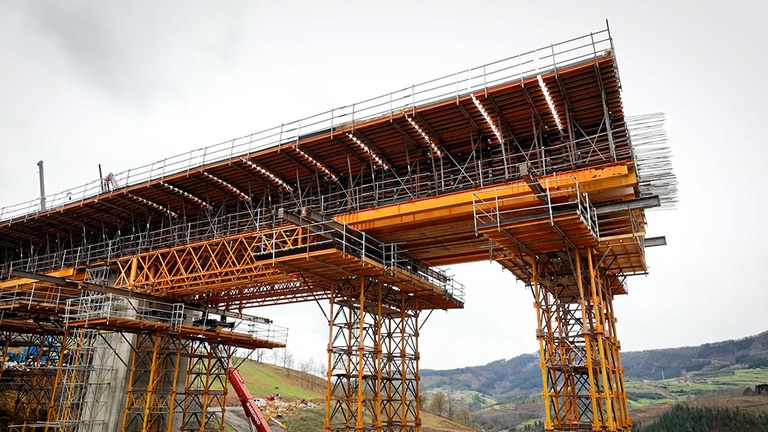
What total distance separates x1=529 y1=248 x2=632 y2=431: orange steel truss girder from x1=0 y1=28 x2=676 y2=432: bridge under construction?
0.08 meters

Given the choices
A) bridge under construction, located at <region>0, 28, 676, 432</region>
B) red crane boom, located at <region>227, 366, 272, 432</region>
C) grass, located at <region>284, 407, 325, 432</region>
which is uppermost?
bridge under construction, located at <region>0, 28, 676, 432</region>

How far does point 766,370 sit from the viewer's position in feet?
458

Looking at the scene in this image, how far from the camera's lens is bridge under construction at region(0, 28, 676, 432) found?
17.6 metres

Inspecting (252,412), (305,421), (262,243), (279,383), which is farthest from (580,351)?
(279,383)

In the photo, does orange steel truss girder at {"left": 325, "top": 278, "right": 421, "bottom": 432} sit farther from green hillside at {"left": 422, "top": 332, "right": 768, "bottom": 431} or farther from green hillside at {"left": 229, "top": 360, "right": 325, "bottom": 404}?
green hillside at {"left": 422, "top": 332, "right": 768, "bottom": 431}

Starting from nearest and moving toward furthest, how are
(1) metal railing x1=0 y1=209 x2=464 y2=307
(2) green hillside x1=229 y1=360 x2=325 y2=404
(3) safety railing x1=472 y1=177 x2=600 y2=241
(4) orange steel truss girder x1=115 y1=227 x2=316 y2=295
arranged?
(3) safety railing x1=472 y1=177 x2=600 y2=241, (1) metal railing x1=0 y1=209 x2=464 y2=307, (4) orange steel truss girder x1=115 y1=227 x2=316 y2=295, (2) green hillside x1=229 y1=360 x2=325 y2=404

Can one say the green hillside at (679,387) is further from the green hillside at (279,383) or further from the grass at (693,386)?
the green hillside at (279,383)

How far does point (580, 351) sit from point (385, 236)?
28.1ft

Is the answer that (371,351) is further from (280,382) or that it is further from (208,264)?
(280,382)

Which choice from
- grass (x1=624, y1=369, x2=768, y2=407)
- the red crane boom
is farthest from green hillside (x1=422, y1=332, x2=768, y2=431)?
the red crane boom

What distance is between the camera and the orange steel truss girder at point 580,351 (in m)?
16.6

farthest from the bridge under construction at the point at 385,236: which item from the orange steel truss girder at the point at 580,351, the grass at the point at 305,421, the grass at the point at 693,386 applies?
the grass at the point at 693,386

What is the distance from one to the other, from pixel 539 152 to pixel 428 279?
8752mm

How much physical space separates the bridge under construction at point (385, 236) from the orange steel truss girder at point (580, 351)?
0.27 ft
